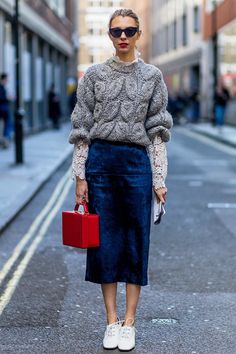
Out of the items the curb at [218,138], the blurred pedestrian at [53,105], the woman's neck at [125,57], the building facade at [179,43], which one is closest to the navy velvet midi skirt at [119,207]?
the woman's neck at [125,57]

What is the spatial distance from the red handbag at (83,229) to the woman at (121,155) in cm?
7

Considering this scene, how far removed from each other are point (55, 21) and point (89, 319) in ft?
118

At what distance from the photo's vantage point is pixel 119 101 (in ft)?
14.8

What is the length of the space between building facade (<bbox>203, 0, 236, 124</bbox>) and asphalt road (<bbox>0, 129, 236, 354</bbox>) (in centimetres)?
2648

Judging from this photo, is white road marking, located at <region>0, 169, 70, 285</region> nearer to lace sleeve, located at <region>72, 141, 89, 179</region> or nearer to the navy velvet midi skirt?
the navy velvet midi skirt

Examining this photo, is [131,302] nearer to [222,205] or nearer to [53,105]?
[222,205]

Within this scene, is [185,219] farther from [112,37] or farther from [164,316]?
[112,37]

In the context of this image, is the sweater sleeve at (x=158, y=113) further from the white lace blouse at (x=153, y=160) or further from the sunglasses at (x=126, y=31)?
the sunglasses at (x=126, y=31)

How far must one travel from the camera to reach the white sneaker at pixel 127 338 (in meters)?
4.65

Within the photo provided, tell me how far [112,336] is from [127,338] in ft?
0.31

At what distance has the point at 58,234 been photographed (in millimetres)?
8930

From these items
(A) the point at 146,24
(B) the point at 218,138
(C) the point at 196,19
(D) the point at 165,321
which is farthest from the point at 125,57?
(A) the point at 146,24

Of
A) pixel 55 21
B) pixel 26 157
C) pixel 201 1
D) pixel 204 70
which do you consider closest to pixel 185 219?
pixel 26 157

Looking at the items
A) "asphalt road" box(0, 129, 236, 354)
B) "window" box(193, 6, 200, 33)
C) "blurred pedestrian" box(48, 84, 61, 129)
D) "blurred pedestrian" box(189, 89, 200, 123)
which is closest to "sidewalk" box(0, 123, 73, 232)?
"asphalt road" box(0, 129, 236, 354)
